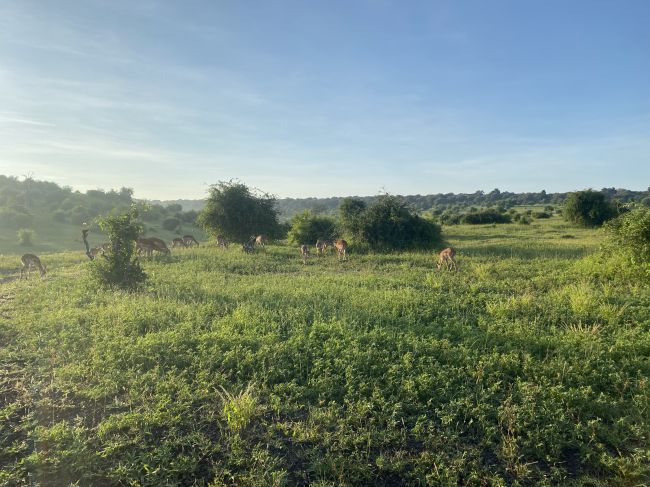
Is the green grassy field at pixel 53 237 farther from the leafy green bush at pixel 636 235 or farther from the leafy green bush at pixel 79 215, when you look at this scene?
the leafy green bush at pixel 636 235

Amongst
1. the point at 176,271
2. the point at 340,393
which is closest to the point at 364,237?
the point at 176,271

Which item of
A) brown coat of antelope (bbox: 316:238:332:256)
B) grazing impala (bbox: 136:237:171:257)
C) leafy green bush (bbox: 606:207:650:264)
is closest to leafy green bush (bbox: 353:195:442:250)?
brown coat of antelope (bbox: 316:238:332:256)

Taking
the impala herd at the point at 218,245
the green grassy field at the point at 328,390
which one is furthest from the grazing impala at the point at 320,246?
the green grassy field at the point at 328,390

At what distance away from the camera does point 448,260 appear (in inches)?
608

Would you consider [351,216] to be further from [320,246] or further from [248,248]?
[248,248]

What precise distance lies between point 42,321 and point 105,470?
5487mm

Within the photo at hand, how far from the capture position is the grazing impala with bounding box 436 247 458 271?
1510 centimetres

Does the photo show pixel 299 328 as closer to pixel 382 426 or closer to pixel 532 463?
pixel 382 426

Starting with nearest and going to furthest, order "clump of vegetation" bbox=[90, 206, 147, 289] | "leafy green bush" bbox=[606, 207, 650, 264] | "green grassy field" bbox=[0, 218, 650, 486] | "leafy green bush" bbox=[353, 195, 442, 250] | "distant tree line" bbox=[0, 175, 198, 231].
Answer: "green grassy field" bbox=[0, 218, 650, 486] → "clump of vegetation" bbox=[90, 206, 147, 289] → "leafy green bush" bbox=[606, 207, 650, 264] → "leafy green bush" bbox=[353, 195, 442, 250] → "distant tree line" bbox=[0, 175, 198, 231]

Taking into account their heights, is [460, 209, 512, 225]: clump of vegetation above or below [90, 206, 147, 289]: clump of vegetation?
above

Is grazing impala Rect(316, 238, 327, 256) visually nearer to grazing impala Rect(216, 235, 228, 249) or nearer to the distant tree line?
grazing impala Rect(216, 235, 228, 249)

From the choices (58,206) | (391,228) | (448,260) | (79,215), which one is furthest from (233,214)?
(58,206)

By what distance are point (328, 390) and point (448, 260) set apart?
36.5 ft

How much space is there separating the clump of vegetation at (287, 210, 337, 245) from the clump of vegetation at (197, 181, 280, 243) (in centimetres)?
262
